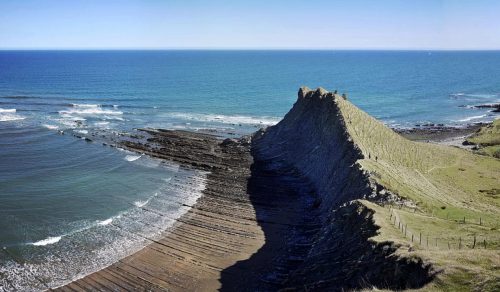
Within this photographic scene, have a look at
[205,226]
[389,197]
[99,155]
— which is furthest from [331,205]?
[99,155]

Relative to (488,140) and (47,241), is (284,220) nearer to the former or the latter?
(47,241)

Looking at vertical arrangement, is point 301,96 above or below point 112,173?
Result: above

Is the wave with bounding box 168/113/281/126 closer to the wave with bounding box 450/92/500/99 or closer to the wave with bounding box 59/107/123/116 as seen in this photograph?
the wave with bounding box 59/107/123/116

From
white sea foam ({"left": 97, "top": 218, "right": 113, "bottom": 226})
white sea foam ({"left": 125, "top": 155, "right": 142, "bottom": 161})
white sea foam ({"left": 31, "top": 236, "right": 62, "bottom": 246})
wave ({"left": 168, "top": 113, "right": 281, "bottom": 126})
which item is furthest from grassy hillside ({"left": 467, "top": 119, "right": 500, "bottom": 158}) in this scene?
white sea foam ({"left": 31, "top": 236, "right": 62, "bottom": 246})

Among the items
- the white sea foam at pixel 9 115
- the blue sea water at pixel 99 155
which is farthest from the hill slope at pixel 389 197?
the white sea foam at pixel 9 115

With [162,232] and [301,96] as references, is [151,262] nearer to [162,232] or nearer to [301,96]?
[162,232]

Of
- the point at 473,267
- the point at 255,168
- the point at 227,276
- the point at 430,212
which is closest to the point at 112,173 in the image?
the point at 255,168
